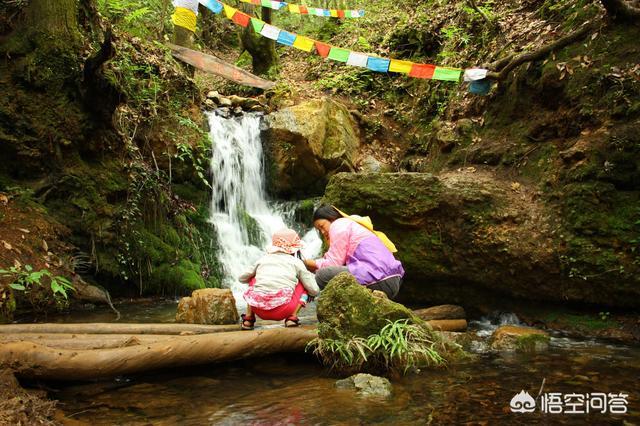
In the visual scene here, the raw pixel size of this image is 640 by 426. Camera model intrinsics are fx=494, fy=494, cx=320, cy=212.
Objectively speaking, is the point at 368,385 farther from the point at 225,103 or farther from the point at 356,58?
the point at 225,103

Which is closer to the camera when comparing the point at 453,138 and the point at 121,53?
the point at 121,53

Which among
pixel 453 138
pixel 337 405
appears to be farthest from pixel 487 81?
pixel 337 405

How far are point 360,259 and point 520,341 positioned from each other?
5.86ft

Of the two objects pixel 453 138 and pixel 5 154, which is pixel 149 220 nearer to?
pixel 5 154

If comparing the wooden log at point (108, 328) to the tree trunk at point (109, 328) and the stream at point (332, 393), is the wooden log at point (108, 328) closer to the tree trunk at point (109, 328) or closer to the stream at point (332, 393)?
the tree trunk at point (109, 328)

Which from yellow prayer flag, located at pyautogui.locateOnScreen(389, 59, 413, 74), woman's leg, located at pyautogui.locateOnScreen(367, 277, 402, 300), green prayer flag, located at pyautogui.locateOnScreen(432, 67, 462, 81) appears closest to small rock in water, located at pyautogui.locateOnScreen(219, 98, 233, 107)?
yellow prayer flag, located at pyautogui.locateOnScreen(389, 59, 413, 74)

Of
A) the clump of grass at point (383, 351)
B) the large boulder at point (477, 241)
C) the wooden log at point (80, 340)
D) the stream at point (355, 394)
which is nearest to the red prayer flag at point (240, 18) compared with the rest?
the large boulder at point (477, 241)

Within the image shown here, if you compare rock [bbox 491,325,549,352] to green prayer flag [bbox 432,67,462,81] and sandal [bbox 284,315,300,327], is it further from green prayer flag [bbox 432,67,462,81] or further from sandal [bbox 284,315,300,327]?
green prayer flag [bbox 432,67,462,81]

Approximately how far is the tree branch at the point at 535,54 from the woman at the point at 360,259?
3.93 m

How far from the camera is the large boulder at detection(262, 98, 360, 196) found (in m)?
11.1

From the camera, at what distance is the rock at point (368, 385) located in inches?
141

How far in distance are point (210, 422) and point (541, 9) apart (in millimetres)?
8698

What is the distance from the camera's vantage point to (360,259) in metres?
5.12

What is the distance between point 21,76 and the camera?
6.23 metres
